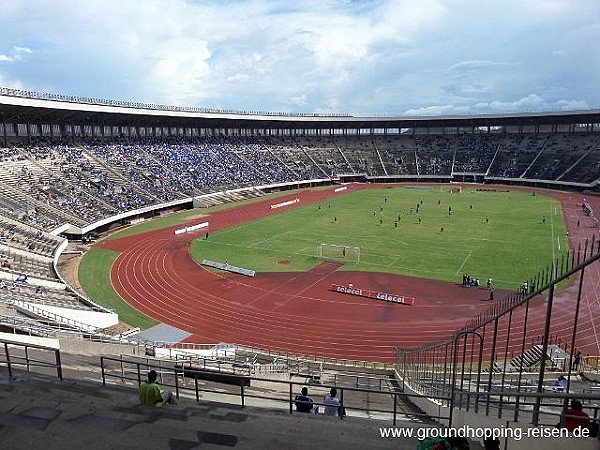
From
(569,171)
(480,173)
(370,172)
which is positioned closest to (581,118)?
(569,171)

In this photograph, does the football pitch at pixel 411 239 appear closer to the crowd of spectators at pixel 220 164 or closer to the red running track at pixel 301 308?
the red running track at pixel 301 308

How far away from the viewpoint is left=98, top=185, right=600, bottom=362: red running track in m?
23.8

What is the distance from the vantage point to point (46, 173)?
170 ft

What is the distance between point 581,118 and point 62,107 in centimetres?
8556

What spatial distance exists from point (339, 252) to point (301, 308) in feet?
41.2

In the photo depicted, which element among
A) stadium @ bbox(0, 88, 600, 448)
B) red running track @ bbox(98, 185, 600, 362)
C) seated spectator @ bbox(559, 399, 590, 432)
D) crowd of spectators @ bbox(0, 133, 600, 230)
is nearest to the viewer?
seated spectator @ bbox(559, 399, 590, 432)

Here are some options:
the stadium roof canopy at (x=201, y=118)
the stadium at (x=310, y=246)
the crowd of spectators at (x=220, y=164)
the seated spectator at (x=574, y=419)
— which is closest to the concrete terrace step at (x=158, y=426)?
the stadium at (x=310, y=246)

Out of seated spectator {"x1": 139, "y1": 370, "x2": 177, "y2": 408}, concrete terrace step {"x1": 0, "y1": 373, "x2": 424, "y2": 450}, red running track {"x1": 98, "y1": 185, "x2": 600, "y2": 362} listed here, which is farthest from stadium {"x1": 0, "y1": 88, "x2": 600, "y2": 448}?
seated spectator {"x1": 139, "y1": 370, "x2": 177, "y2": 408}

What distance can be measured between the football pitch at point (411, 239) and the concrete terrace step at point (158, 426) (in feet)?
86.5

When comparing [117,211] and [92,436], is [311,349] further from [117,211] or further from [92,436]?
[117,211]

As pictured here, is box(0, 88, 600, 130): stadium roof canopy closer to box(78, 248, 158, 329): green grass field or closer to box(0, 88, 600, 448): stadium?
box(0, 88, 600, 448): stadium

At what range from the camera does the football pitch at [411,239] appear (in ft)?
117

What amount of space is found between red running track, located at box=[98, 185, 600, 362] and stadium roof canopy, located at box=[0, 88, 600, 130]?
26668mm

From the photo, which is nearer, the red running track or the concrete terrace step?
the concrete terrace step
